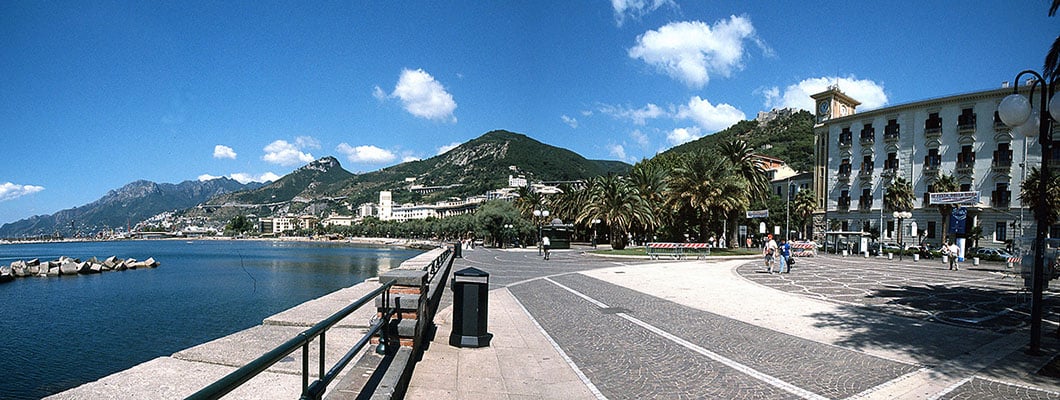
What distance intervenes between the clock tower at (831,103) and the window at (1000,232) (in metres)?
19.3

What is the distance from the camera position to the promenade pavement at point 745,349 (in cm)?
605

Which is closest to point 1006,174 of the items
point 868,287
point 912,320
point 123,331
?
point 868,287

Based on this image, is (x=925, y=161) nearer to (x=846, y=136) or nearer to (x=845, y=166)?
(x=845, y=166)

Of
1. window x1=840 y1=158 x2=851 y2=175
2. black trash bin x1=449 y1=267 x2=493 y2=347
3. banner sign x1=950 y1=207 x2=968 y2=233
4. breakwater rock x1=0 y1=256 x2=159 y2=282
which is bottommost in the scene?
breakwater rock x1=0 y1=256 x2=159 y2=282

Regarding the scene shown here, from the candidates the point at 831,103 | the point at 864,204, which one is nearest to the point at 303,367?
the point at 864,204

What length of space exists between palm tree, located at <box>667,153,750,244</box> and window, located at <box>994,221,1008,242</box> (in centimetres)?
2439

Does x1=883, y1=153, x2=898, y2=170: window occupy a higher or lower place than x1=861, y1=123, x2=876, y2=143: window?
lower

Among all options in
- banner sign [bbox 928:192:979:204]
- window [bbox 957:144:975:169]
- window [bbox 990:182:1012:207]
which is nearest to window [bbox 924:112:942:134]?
window [bbox 957:144:975:169]

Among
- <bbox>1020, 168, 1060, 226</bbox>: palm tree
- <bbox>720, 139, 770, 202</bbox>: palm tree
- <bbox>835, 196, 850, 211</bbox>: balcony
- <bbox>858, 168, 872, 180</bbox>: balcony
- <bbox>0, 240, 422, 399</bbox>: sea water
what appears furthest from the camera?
<bbox>835, 196, 850, 211</bbox>: balcony

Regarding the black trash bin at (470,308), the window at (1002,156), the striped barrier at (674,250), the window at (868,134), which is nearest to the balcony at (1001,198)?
the window at (1002,156)

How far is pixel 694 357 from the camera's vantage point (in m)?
7.57

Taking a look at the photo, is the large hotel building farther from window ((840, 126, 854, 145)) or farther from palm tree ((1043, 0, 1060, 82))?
palm tree ((1043, 0, 1060, 82))

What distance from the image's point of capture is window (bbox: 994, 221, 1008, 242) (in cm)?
4778

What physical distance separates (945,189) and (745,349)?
52808 mm
